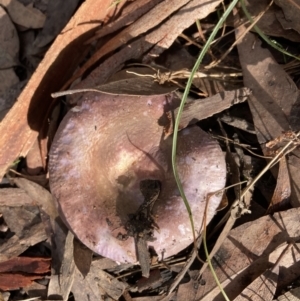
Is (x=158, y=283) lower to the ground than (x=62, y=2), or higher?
lower

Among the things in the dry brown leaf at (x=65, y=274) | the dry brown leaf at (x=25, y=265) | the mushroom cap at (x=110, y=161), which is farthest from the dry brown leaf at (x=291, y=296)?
the dry brown leaf at (x=25, y=265)

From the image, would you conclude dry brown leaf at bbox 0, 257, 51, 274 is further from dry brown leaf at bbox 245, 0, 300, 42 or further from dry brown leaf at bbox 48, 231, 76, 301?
dry brown leaf at bbox 245, 0, 300, 42

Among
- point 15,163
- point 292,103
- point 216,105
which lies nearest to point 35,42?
point 15,163

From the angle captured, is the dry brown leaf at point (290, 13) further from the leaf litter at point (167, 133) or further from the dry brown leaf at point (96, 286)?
the dry brown leaf at point (96, 286)

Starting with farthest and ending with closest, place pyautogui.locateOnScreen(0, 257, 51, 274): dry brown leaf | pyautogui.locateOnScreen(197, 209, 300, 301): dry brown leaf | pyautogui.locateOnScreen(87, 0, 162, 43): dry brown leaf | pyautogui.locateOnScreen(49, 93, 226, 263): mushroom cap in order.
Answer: pyautogui.locateOnScreen(0, 257, 51, 274): dry brown leaf < pyautogui.locateOnScreen(87, 0, 162, 43): dry brown leaf < pyautogui.locateOnScreen(197, 209, 300, 301): dry brown leaf < pyautogui.locateOnScreen(49, 93, 226, 263): mushroom cap

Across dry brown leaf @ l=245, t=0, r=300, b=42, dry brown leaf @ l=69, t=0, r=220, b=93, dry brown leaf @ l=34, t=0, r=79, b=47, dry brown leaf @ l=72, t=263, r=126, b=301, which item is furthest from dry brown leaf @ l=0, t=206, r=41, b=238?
dry brown leaf @ l=245, t=0, r=300, b=42

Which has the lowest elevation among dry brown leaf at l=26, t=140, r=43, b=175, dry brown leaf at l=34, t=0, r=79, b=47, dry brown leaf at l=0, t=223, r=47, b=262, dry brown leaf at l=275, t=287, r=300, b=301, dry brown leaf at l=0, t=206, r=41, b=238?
dry brown leaf at l=275, t=287, r=300, b=301

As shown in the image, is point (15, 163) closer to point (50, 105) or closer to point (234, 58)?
point (50, 105)
